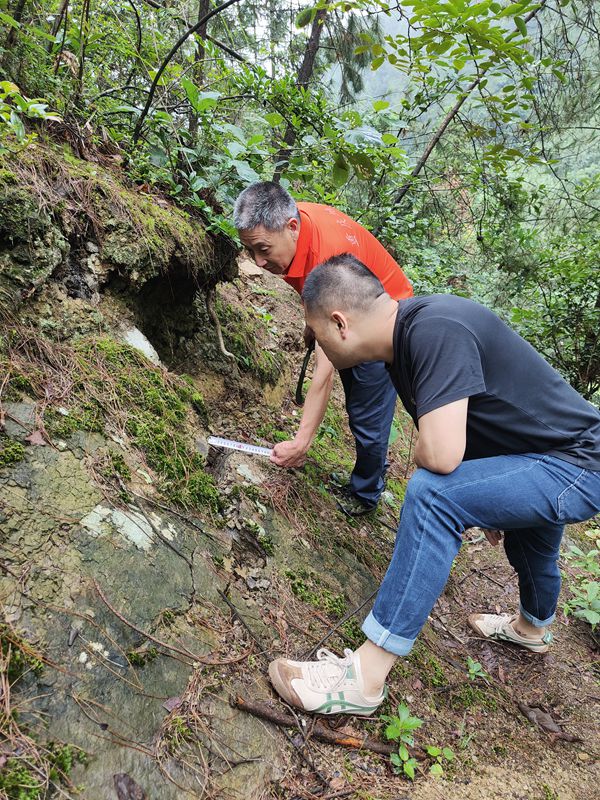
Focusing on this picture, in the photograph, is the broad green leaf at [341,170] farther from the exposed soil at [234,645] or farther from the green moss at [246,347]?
the exposed soil at [234,645]

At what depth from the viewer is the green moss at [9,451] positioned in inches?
69.2

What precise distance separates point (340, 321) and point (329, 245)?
3.36 feet

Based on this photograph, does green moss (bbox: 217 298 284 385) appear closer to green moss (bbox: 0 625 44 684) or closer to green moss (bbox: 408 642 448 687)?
green moss (bbox: 408 642 448 687)

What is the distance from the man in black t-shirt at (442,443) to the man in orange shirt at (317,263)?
0.73m

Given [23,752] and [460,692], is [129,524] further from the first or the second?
[460,692]

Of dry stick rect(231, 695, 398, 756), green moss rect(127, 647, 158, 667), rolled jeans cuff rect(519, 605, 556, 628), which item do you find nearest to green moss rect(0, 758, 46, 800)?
green moss rect(127, 647, 158, 667)

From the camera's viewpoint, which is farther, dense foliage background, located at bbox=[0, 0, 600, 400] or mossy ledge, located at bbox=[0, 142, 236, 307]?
dense foliage background, located at bbox=[0, 0, 600, 400]

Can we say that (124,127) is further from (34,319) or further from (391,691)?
(391,691)

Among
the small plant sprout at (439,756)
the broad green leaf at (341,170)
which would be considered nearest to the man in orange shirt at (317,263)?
the broad green leaf at (341,170)

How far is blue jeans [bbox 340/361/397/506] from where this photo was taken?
10.3 feet

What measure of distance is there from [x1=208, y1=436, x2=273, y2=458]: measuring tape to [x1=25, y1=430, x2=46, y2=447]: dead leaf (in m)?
1.03

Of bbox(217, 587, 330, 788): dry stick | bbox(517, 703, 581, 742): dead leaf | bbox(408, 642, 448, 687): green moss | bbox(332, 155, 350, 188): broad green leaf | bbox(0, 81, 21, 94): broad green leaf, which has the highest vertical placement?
bbox(332, 155, 350, 188): broad green leaf

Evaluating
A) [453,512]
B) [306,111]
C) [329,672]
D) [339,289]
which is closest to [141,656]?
[329,672]

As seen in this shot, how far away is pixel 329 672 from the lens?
6.25ft
